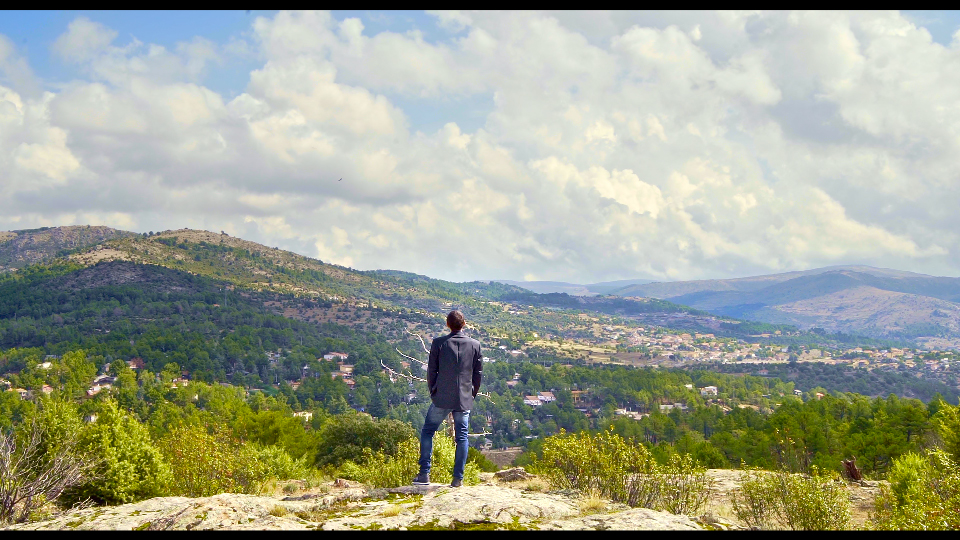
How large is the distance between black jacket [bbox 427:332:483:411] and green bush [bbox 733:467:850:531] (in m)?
4.91

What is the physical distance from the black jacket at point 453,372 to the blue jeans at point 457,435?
5.1 inches

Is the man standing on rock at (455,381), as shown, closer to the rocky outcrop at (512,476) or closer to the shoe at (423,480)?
the shoe at (423,480)

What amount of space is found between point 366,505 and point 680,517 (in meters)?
4.02

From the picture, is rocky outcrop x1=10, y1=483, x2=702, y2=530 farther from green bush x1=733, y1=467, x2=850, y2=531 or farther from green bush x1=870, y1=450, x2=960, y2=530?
green bush x1=870, y1=450, x2=960, y2=530

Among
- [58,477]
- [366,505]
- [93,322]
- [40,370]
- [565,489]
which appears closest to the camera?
[366,505]

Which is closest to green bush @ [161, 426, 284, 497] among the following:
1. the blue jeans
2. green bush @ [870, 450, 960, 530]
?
the blue jeans

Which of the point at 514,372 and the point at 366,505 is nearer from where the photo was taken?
Answer: the point at 366,505

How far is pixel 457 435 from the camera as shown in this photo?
7.82m

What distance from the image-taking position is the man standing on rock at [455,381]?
7.81 m

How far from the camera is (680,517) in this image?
680cm

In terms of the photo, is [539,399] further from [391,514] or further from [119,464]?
[391,514]

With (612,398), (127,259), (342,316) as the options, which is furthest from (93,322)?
(612,398)

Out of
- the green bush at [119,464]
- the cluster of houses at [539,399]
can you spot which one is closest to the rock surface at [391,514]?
the green bush at [119,464]

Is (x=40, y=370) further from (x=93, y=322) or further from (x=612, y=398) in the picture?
(x=612, y=398)
